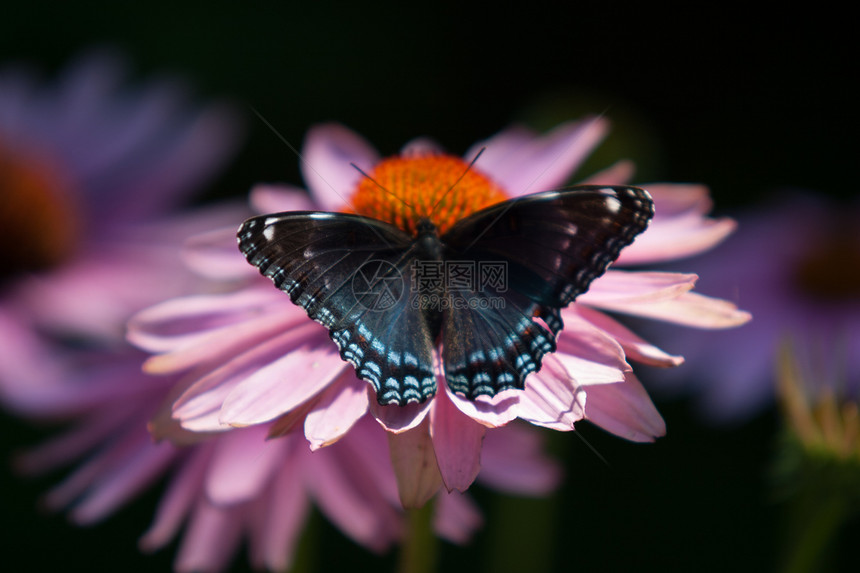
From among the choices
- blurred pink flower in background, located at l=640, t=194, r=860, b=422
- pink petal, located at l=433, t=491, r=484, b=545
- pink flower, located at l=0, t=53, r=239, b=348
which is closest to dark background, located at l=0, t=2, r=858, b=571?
blurred pink flower in background, located at l=640, t=194, r=860, b=422

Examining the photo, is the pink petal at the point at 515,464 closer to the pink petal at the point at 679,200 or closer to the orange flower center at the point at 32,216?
the pink petal at the point at 679,200

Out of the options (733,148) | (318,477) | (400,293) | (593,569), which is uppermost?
(400,293)

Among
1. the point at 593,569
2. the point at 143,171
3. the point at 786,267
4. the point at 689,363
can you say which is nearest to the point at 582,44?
the point at 786,267

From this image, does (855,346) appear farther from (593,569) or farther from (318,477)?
(318,477)

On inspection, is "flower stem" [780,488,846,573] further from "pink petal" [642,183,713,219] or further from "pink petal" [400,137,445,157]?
"pink petal" [400,137,445,157]

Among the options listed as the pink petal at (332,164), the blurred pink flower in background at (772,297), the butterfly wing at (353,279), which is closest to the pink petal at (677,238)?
the butterfly wing at (353,279)

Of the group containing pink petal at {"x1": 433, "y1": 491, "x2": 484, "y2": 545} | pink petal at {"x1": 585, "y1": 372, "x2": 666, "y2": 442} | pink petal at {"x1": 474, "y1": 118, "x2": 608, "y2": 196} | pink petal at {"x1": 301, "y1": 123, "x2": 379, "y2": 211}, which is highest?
pink petal at {"x1": 301, "y1": 123, "x2": 379, "y2": 211}
